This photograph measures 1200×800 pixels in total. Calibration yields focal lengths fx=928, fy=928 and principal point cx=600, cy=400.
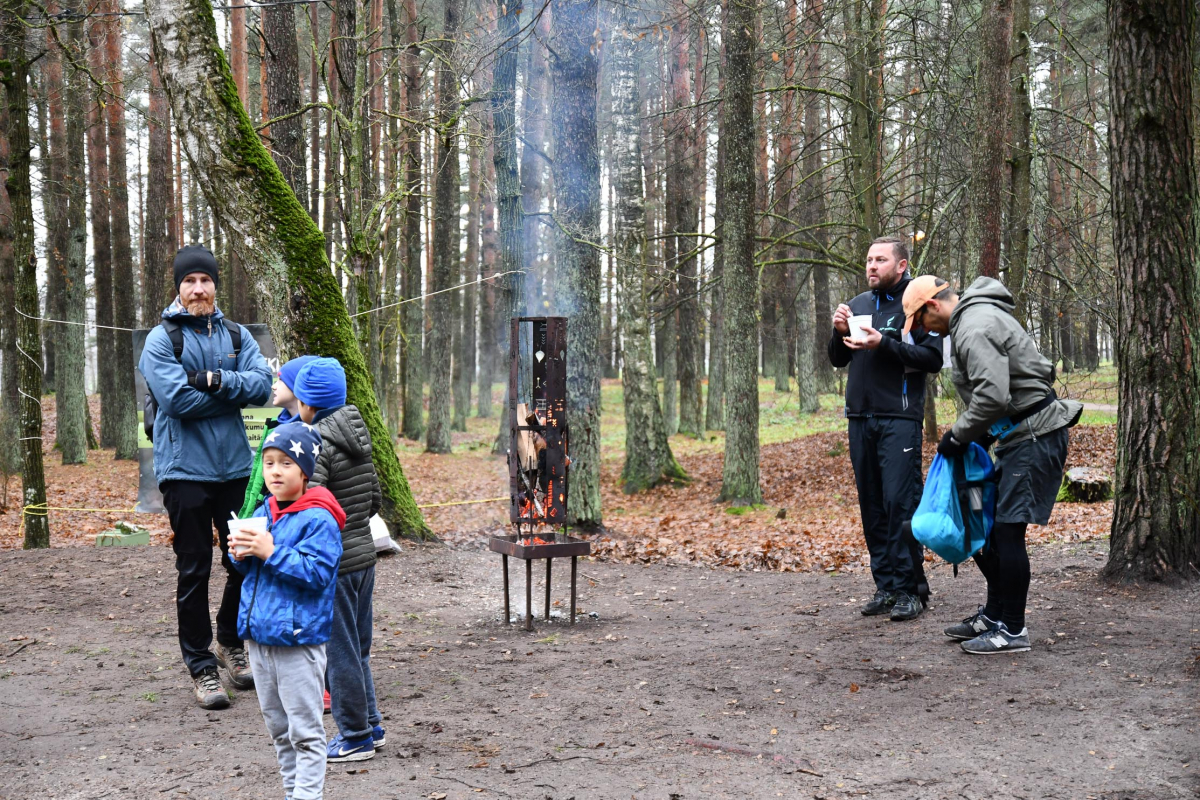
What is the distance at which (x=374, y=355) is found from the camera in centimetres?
1712

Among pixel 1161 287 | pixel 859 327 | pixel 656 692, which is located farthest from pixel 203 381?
pixel 1161 287

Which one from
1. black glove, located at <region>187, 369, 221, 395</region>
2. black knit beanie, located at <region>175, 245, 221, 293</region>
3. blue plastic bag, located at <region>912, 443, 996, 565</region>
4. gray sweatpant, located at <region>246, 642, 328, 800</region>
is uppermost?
black knit beanie, located at <region>175, 245, 221, 293</region>

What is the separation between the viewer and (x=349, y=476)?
12.2 feet

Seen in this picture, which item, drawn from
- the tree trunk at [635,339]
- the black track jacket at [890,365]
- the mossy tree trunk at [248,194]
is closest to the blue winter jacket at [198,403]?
the mossy tree trunk at [248,194]

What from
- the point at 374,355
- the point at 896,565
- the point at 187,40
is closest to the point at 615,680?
the point at 896,565

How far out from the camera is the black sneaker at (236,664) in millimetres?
4727

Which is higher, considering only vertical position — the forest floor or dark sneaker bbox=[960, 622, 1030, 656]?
dark sneaker bbox=[960, 622, 1030, 656]

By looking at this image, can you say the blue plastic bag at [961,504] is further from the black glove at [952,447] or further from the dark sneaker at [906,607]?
the dark sneaker at [906,607]

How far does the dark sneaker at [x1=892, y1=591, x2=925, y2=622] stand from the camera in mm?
Answer: 5570

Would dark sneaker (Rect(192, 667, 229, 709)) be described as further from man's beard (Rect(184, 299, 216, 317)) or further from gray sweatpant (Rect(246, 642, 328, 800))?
man's beard (Rect(184, 299, 216, 317))

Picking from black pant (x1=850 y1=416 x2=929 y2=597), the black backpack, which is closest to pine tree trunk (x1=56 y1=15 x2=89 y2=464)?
the black backpack

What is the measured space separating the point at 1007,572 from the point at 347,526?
325cm

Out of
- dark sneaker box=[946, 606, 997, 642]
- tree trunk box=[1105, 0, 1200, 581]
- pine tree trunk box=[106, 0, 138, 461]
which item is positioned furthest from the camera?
pine tree trunk box=[106, 0, 138, 461]

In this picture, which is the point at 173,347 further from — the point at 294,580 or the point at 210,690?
the point at 294,580
